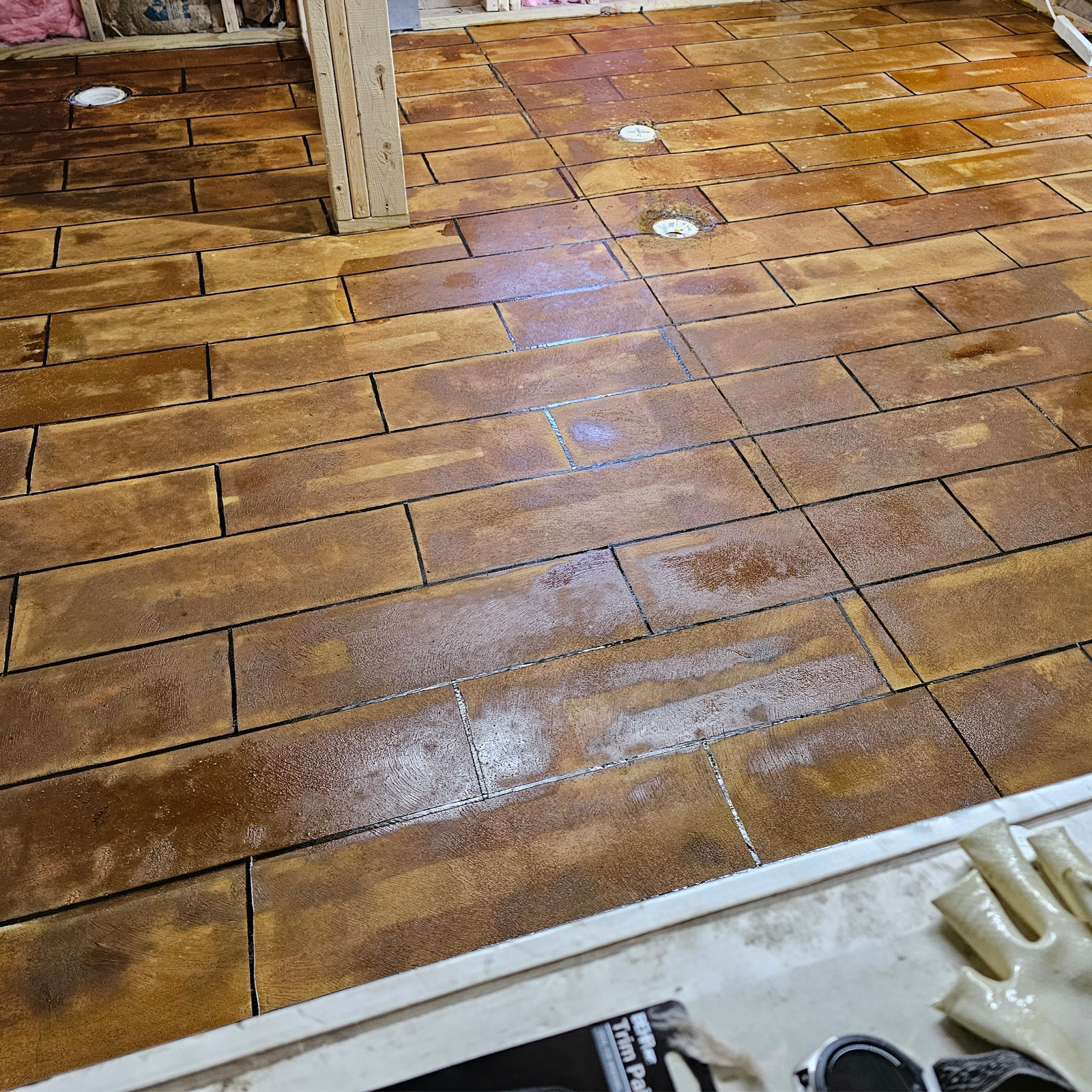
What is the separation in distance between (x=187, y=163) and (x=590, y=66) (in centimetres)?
164

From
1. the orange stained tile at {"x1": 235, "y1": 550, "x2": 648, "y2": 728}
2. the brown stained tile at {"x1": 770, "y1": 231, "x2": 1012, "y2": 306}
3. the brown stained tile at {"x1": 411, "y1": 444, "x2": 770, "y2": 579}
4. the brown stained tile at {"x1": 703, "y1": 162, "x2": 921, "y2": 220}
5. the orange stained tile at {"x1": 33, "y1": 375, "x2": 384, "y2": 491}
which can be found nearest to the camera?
the orange stained tile at {"x1": 235, "y1": 550, "x2": 648, "y2": 728}

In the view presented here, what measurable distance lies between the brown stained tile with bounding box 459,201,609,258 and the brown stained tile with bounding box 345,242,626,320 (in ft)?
0.16

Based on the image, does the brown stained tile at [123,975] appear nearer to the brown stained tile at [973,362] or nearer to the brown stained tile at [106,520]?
the brown stained tile at [106,520]

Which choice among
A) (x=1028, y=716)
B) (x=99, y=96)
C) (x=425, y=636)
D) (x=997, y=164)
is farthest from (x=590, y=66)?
(x=1028, y=716)

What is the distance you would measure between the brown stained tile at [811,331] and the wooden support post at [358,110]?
39.5 inches

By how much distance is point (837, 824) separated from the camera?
1.54m

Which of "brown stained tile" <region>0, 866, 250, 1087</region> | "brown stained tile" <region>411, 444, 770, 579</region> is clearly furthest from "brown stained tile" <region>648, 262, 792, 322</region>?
"brown stained tile" <region>0, 866, 250, 1087</region>

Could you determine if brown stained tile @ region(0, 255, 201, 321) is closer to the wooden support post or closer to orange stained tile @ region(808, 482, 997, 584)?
the wooden support post

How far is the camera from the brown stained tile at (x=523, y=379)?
2.30 meters

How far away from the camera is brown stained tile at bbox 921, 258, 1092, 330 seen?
2588 mm

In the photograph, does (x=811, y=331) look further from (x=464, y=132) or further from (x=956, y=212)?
(x=464, y=132)

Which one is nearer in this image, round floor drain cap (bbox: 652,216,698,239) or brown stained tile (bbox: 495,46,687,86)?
round floor drain cap (bbox: 652,216,698,239)

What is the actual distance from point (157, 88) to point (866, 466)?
3025mm

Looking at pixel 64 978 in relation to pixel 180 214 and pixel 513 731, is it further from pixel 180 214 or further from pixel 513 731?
pixel 180 214
